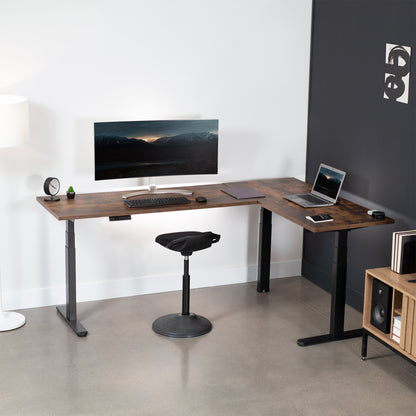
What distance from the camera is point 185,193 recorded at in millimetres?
5047

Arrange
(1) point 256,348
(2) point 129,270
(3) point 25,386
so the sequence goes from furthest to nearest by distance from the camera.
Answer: (2) point 129,270
(1) point 256,348
(3) point 25,386

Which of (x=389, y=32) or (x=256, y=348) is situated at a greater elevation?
(x=389, y=32)

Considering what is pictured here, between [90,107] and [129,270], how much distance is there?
129 centimetres

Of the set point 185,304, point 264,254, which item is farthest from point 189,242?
point 264,254

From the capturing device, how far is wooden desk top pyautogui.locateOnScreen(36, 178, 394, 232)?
446 centimetres

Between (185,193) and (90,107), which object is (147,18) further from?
(185,193)

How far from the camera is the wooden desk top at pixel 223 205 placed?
4.46 metres

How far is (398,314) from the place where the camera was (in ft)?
13.7

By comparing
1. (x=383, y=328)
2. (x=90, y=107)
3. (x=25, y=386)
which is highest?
(x=90, y=107)

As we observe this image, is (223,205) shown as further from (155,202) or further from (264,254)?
(264,254)

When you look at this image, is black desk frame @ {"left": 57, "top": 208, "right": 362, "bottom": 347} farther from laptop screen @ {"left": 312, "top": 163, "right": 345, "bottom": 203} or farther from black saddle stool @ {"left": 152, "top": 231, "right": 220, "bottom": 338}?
black saddle stool @ {"left": 152, "top": 231, "right": 220, "bottom": 338}

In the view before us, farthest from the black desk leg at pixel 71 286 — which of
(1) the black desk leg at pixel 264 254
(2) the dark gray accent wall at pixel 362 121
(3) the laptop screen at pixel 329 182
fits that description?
(2) the dark gray accent wall at pixel 362 121

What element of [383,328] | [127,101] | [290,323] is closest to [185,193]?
[127,101]

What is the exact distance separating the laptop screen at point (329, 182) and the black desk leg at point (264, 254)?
0.54 meters
